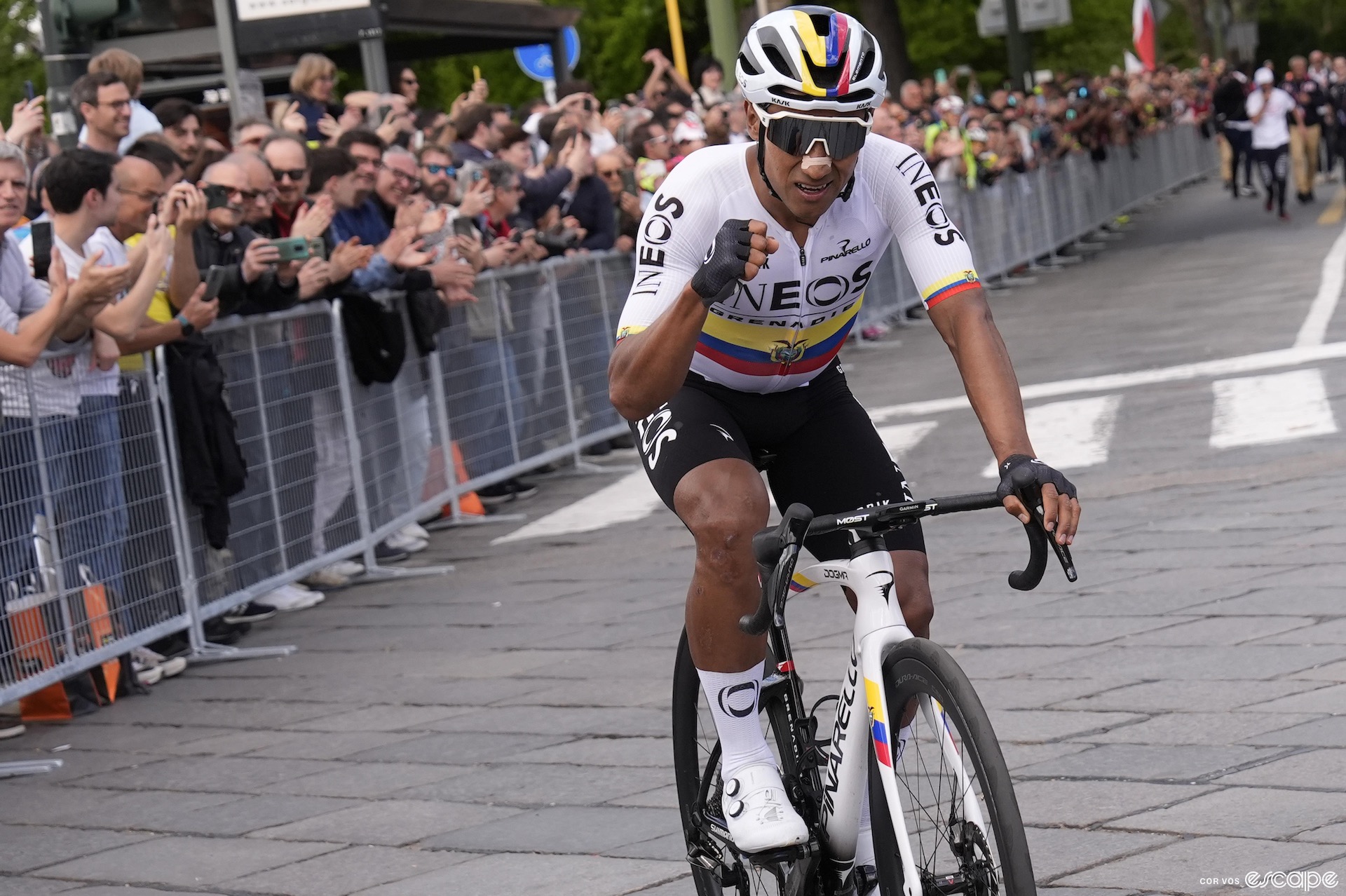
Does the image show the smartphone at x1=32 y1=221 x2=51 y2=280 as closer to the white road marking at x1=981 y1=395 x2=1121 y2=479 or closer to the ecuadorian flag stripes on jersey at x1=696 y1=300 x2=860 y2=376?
the ecuadorian flag stripes on jersey at x1=696 y1=300 x2=860 y2=376

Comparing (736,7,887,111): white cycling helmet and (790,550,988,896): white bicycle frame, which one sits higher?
(736,7,887,111): white cycling helmet

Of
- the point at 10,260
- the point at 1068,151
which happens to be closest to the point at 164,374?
the point at 10,260

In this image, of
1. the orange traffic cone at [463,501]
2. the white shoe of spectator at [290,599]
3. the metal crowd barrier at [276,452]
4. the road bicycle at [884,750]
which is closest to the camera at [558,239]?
the metal crowd barrier at [276,452]

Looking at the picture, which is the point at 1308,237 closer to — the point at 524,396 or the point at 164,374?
the point at 524,396

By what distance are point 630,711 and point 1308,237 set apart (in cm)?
1981

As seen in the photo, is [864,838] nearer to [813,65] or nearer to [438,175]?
[813,65]

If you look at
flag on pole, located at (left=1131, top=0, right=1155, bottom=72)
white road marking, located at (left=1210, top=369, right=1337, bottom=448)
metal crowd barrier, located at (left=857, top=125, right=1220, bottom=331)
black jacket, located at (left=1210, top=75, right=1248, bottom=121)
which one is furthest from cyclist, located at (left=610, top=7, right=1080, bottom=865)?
flag on pole, located at (left=1131, top=0, right=1155, bottom=72)

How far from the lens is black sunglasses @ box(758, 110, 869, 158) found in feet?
12.5

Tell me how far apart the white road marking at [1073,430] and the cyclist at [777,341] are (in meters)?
6.00

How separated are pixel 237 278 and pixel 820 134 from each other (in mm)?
5463

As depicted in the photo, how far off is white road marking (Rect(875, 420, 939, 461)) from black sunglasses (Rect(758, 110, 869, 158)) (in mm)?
7935

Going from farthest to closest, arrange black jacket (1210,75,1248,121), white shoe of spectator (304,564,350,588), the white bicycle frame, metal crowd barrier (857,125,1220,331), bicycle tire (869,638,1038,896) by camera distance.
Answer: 1. black jacket (1210,75,1248,121)
2. metal crowd barrier (857,125,1220,331)
3. white shoe of spectator (304,564,350,588)
4. the white bicycle frame
5. bicycle tire (869,638,1038,896)

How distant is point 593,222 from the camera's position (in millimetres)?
14164

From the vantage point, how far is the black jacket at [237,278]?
29.0 ft
